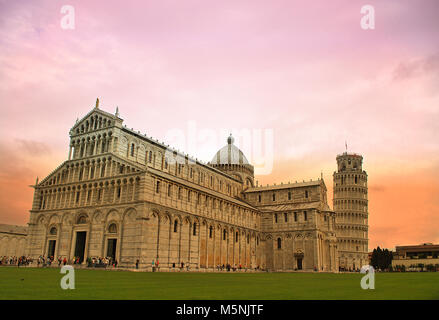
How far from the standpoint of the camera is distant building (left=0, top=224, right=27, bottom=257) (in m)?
88.5

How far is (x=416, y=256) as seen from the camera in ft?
401

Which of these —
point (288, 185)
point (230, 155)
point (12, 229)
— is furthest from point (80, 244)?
point (12, 229)

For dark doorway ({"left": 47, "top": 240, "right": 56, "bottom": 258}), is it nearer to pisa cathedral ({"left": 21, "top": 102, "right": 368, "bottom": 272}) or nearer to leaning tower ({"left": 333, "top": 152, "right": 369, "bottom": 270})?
pisa cathedral ({"left": 21, "top": 102, "right": 368, "bottom": 272})

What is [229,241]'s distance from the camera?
207ft

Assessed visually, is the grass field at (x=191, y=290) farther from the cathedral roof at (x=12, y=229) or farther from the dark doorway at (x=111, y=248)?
the cathedral roof at (x=12, y=229)

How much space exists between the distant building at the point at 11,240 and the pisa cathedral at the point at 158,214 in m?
42.2

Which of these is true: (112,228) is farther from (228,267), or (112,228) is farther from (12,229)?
(12,229)

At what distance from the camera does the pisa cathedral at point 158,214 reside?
46.5 meters

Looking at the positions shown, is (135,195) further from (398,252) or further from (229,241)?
(398,252)

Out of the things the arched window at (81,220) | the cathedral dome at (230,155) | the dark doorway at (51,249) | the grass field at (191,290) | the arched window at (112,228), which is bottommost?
the grass field at (191,290)

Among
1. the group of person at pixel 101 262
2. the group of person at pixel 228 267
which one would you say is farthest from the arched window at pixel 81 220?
the group of person at pixel 228 267

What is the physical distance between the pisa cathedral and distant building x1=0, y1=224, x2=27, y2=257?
42.2 meters

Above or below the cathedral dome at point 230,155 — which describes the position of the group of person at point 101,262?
below

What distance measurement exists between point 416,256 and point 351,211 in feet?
100
